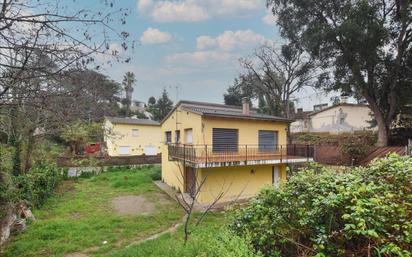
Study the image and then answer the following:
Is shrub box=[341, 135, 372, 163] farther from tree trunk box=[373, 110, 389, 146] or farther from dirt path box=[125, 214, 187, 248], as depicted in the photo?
dirt path box=[125, 214, 187, 248]

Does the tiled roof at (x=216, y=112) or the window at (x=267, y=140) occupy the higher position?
the tiled roof at (x=216, y=112)

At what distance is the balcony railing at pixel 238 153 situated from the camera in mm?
13142

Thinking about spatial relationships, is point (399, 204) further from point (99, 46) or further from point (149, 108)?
point (149, 108)

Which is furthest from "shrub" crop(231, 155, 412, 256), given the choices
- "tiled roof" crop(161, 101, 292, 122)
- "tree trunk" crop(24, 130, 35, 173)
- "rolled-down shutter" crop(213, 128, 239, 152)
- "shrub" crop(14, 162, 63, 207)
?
"tree trunk" crop(24, 130, 35, 173)

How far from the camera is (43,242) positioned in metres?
8.05

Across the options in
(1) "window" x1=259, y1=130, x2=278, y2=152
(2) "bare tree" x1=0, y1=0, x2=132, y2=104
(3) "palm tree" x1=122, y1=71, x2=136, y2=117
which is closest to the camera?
(2) "bare tree" x1=0, y1=0, x2=132, y2=104

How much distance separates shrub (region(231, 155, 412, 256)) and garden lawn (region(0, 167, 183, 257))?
19.4 feet

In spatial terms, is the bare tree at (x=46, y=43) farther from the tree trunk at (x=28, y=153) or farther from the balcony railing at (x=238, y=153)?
the tree trunk at (x=28, y=153)

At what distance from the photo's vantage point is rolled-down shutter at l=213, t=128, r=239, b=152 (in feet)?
45.9

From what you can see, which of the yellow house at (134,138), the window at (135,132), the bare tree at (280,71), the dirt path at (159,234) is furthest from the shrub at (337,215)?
the window at (135,132)

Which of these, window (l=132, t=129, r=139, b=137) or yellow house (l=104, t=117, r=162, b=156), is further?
window (l=132, t=129, r=139, b=137)

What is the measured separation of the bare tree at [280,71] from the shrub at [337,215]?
2226cm

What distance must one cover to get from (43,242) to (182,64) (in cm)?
1169

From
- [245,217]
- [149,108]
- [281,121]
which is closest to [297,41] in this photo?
[281,121]
